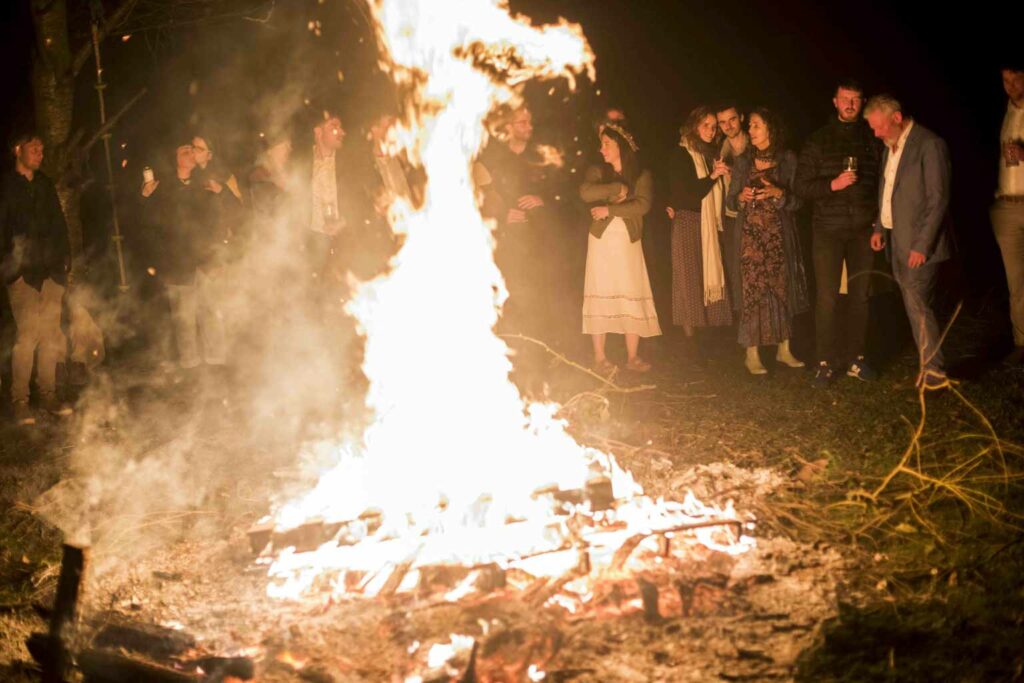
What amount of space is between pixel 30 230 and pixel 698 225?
20.0 ft

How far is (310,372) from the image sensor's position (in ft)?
28.0

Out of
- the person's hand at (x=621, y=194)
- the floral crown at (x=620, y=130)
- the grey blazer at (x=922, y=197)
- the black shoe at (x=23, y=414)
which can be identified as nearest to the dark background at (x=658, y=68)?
the floral crown at (x=620, y=130)

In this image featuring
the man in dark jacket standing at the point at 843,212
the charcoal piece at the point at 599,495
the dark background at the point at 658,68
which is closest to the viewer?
the charcoal piece at the point at 599,495

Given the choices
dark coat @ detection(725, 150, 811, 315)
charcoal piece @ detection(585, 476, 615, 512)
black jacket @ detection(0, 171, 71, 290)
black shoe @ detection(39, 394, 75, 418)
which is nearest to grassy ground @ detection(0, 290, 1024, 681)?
black shoe @ detection(39, 394, 75, 418)

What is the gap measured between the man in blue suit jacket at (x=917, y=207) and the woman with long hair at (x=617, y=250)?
2.17m

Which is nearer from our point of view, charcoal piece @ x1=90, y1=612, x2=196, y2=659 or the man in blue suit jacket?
charcoal piece @ x1=90, y1=612, x2=196, y2=659

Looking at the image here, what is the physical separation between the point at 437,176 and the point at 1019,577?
4.31 m

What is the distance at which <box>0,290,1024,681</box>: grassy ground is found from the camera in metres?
3.62

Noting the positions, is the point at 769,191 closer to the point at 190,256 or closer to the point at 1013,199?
the point at 1013,199

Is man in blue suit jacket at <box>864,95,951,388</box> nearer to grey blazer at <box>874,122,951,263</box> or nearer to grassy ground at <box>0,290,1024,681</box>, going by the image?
grey blazer at <box>874,122,951,263</box>

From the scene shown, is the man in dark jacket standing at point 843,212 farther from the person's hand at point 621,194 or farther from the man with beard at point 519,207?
the man with beard at point 519,207

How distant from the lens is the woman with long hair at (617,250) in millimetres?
8148

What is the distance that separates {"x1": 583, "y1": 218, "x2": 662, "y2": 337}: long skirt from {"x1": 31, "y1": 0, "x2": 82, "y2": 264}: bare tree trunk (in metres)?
5.51

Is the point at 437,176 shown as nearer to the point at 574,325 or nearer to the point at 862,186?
the point at 574,325
